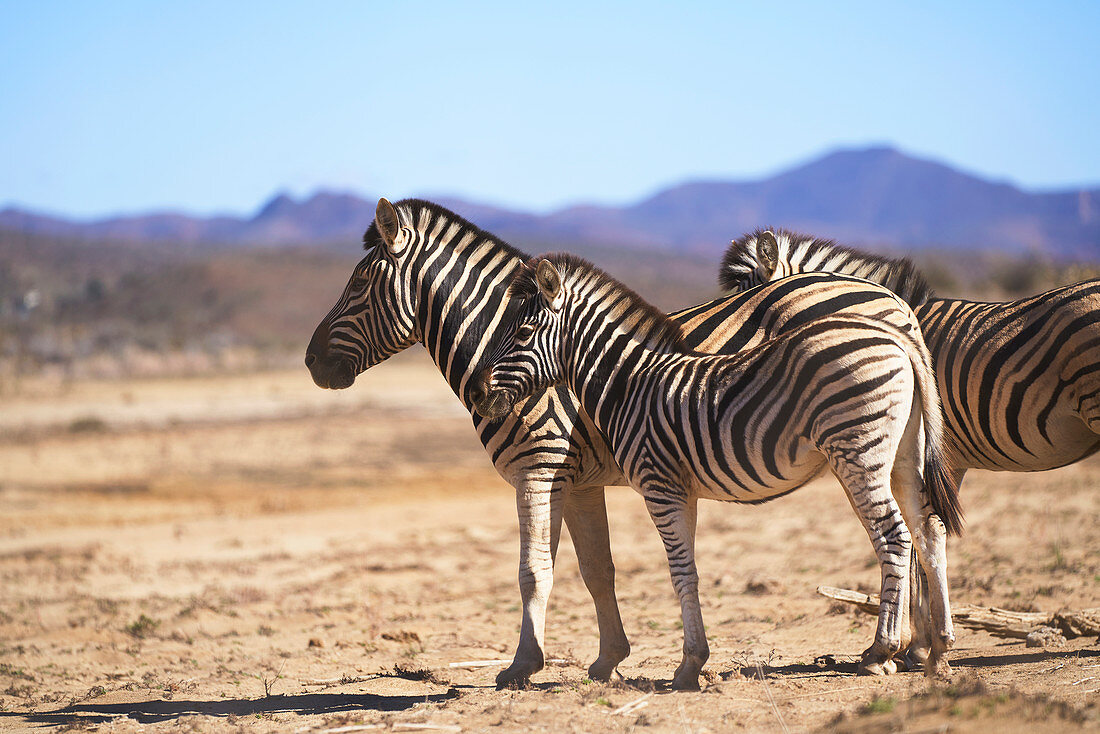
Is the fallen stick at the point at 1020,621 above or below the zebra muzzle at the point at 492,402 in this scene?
below

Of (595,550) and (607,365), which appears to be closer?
(607,365)

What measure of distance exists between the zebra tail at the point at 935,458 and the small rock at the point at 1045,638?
1663 millimetres

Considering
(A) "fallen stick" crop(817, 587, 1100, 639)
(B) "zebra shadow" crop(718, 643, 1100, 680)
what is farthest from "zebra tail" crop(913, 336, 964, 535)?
(A) "fallen stick" crop(817, 587, 1100, 639)

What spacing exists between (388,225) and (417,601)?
15.7 ft

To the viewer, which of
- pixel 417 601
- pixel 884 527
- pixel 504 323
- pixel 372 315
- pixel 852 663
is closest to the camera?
pixel 884 527

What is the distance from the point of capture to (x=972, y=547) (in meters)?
9.82

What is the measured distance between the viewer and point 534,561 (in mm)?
5773

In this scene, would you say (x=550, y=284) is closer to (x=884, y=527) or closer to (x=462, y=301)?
(x=462, y=301)

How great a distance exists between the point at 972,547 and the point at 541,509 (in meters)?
6.07

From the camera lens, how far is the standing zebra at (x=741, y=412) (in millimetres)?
4836

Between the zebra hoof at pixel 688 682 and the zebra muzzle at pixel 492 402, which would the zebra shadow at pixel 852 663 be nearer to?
the zebra hoof at pixel 688 682

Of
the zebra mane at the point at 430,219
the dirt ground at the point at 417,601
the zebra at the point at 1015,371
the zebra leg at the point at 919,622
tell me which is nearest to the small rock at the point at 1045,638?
the dirt ground at the point at 417,601

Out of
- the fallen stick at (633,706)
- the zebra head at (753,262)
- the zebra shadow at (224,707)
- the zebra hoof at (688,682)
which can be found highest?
the zebra head at (753,262)

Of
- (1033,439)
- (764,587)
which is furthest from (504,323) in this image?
(764,587)
